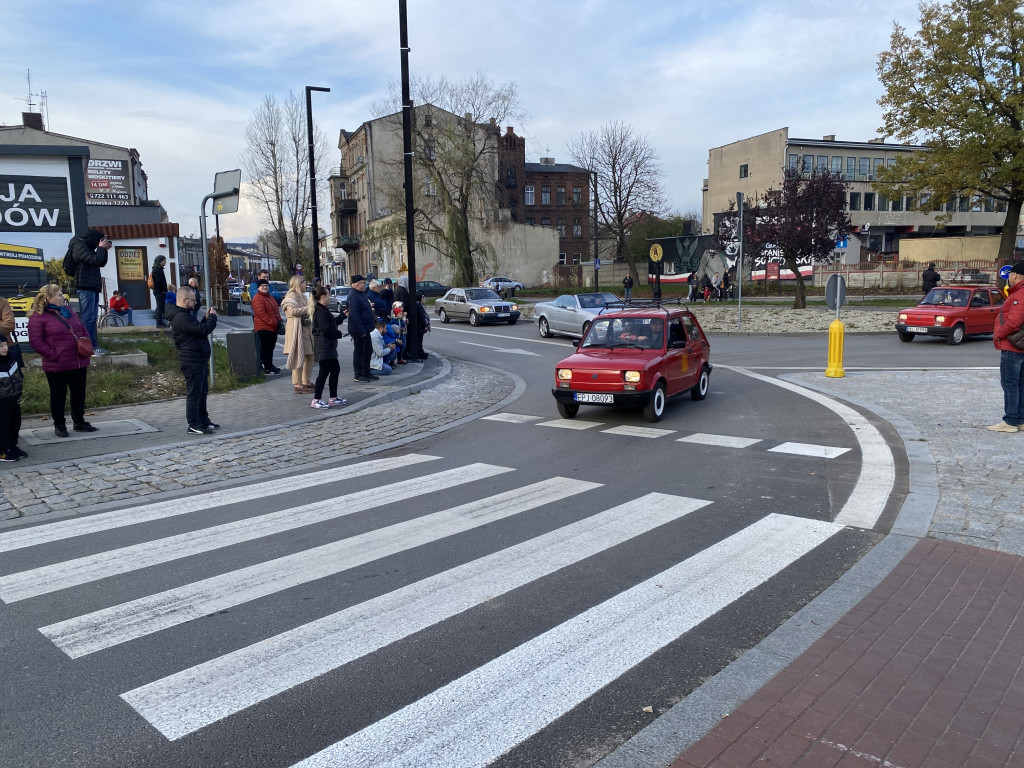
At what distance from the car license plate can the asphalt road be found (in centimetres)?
184

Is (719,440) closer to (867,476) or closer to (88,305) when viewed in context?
(867,476)

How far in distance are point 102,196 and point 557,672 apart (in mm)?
52224

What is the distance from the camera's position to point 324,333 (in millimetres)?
11680

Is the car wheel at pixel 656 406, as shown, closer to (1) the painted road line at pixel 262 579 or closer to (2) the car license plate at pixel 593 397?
(2) the car license plate at pixel 593 397

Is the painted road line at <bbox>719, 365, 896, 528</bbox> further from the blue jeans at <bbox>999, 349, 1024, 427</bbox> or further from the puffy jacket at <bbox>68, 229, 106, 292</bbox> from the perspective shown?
the puffy jacket at <bbox>68, 229, 106, 292</bbox>

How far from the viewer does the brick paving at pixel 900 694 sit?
3084mm

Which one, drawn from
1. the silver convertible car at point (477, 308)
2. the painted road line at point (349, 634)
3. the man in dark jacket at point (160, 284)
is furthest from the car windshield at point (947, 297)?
the man in dark jacket at point (160, 284)

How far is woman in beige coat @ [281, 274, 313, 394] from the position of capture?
12.9 m

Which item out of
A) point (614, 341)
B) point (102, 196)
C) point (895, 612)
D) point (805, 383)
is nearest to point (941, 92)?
point (805, 383)

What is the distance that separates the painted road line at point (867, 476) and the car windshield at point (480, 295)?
22808 mm

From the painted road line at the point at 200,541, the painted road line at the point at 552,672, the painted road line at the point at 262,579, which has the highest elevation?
the painted road line at the point at 552,672

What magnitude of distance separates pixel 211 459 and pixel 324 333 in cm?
346

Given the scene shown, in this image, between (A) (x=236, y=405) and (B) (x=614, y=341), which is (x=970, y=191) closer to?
(B) (x=614, y=341)

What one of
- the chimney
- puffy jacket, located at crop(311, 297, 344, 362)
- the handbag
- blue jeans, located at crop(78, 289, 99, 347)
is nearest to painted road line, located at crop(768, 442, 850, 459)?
puffy jacket, located at crop(311, 297, 344, 362)
